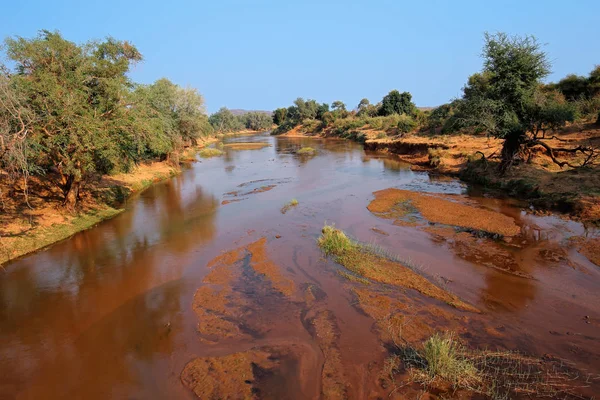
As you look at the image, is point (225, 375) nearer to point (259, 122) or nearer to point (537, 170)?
point (537, 170)

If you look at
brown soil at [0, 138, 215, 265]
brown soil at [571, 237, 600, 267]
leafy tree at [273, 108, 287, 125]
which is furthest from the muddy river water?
leafy tree at [273, 108, 287, 125]

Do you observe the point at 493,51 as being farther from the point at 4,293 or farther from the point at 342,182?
the point at 4,293

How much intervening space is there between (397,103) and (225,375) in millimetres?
73822

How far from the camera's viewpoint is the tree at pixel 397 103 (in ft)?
234

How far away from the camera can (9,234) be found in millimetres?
12359

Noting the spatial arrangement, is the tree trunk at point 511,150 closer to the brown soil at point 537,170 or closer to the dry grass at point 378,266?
the brown soil at point 537,170

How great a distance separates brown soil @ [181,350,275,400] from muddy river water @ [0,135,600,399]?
3 centimetres

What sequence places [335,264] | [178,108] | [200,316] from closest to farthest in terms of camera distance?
[200,316], [335,264], [178,108]

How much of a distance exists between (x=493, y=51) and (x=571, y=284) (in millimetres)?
15725

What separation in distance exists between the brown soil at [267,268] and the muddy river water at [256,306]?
6 centimetres

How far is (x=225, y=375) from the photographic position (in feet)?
19.6

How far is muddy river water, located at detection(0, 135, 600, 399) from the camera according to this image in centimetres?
606

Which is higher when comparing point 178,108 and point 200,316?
point 178,108

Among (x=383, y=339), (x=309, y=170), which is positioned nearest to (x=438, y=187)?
(x=309, y=170)
